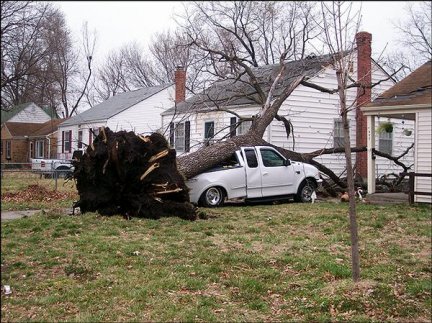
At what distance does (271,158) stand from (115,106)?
79.0 feet

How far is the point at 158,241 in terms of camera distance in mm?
8383

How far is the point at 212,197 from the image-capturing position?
13.6m

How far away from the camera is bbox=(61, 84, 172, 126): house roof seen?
34875mm

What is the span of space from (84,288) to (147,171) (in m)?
5.30

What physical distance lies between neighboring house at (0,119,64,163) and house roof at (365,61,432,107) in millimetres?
36157

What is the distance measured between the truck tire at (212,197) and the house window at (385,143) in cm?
1131

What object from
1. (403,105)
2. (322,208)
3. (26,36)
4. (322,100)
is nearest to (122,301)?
(322,208)

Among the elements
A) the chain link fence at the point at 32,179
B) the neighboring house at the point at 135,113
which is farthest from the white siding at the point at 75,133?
the chain link fence at the point at 32,179

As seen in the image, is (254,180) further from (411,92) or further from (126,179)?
(411,92)

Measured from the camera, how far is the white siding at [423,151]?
46.6 feet

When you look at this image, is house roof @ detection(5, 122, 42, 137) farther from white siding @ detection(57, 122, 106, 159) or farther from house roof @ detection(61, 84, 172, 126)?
house roof @ detection(61, 84, 172, 126)

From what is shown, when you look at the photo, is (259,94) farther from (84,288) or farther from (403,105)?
(84,288)

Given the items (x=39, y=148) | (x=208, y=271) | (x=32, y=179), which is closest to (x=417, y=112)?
(x=208, y=271)

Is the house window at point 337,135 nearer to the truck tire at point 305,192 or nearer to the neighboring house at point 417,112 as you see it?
the neighboring house at point 417,112
